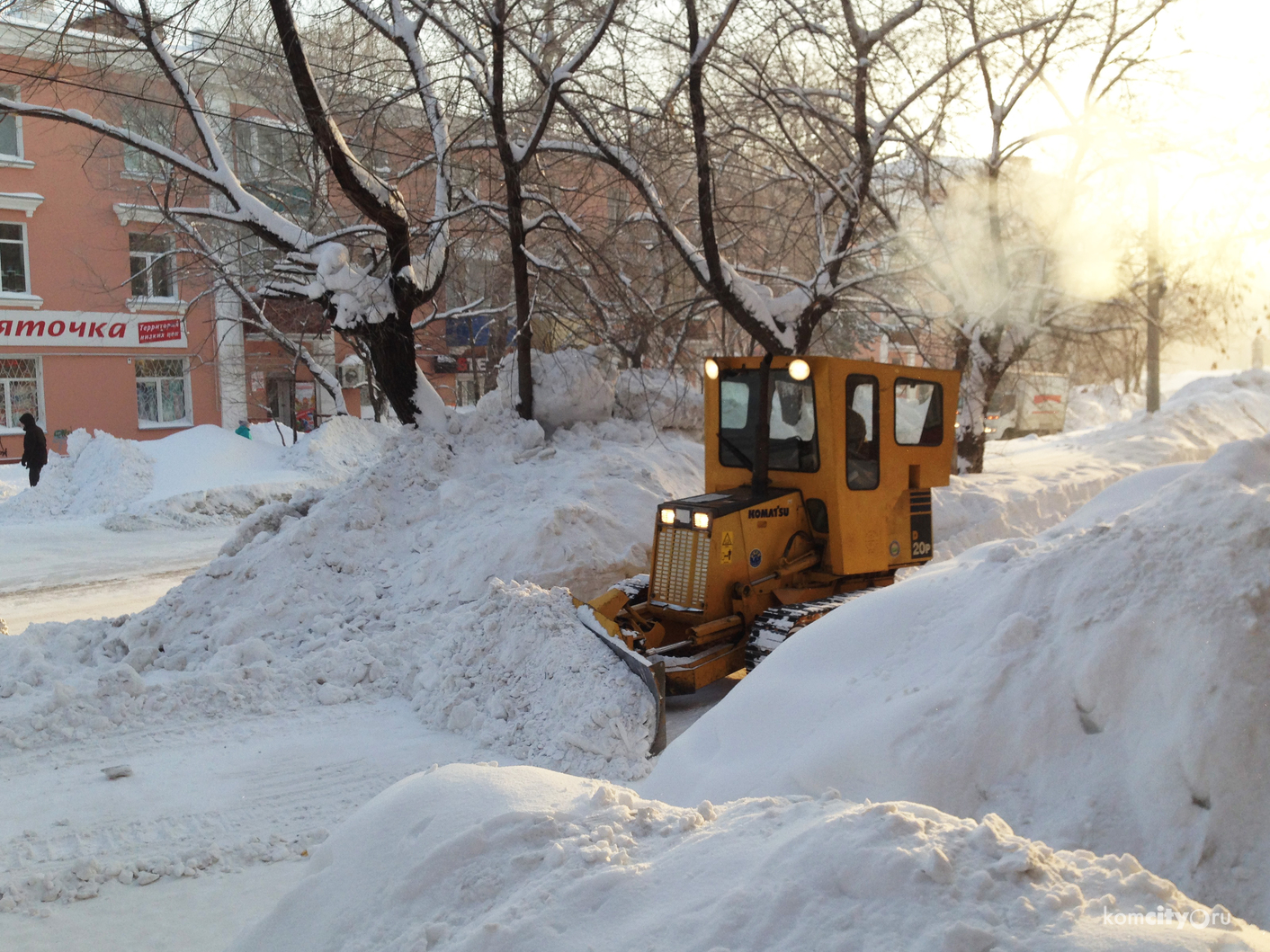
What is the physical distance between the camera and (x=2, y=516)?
53.2ft

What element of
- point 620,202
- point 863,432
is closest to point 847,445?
point 863,432

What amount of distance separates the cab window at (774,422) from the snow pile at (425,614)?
1897 mm

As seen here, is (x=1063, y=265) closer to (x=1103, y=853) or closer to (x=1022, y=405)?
(x=1103, y=853)

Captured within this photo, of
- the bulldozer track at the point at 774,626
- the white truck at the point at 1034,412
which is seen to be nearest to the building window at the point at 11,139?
the bulldozer track at the point at 774,626

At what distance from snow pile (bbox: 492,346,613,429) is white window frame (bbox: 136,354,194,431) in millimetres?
19290

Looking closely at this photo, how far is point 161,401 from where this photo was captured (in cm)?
2811

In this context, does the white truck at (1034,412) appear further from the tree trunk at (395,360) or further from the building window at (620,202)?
the tree trunk at (395,360)

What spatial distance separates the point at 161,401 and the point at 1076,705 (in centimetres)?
2902

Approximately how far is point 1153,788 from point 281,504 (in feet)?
29.5

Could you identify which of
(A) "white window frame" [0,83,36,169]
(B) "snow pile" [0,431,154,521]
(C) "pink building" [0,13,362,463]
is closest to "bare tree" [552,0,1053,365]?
(B) "snow pile" [0,431,154,521]

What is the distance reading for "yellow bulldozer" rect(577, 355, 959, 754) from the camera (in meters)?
6.89

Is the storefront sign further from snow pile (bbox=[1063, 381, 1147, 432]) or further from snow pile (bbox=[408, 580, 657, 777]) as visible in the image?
snow pile (bbox=[1063, 381, 1147, 432])

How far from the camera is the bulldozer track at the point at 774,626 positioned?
6.51 metres

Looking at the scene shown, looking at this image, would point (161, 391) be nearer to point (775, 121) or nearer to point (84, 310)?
point (84, 310)
